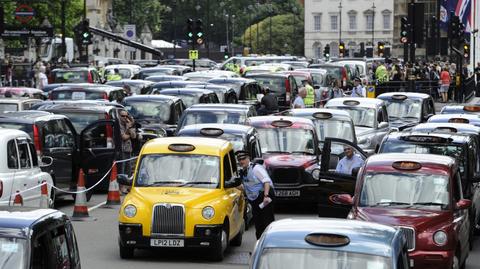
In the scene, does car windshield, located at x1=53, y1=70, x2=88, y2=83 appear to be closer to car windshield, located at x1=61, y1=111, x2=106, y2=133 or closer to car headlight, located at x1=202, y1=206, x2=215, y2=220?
car windshield, located at x1=61, y1=111, x2=106, y2=133

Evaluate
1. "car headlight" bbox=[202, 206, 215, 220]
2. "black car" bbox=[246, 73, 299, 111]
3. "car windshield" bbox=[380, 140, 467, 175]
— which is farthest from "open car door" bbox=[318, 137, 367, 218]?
"black car" bbox=[246, 73, 299, 111]

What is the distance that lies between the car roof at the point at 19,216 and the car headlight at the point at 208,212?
6.00 metres

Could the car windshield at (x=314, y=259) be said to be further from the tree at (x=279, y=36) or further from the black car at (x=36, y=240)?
the tree at (x=279, y=36)

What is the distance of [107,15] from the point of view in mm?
130000

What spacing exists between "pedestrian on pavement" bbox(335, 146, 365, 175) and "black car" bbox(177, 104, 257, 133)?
6.40 m

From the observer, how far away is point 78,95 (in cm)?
3534

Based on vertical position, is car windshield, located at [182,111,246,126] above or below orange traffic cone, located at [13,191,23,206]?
above

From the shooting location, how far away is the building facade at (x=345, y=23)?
602ft

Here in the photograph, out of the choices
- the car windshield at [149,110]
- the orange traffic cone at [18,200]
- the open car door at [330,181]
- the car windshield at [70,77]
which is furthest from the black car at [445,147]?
the car windshield at [70,77]

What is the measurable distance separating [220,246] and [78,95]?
18.3 metres

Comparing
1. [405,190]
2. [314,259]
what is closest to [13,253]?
[314,259]

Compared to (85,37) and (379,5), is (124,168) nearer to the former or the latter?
(85,37)

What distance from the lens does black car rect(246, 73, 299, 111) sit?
44375 mm

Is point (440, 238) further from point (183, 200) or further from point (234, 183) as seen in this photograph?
point (234, 183)
